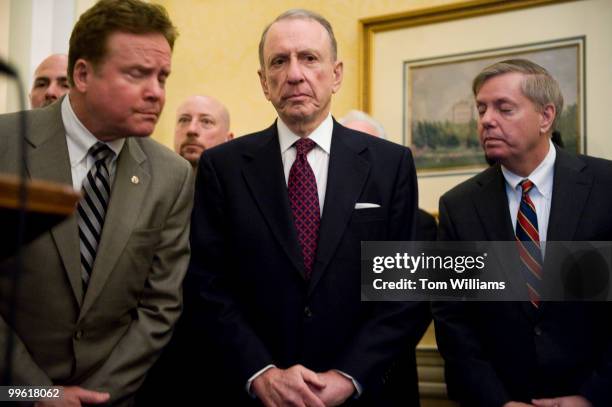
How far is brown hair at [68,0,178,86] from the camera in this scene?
2.32 m

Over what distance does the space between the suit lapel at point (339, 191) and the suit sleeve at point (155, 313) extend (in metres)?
0.51

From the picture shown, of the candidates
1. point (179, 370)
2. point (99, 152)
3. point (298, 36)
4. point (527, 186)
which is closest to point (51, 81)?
point (99, 152)

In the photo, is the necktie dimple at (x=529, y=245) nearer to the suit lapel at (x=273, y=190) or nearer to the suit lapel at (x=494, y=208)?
the suit lapel at (x=494, y=208)

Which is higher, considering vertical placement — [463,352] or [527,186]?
[527,186]

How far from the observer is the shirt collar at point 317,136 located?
2500 mm

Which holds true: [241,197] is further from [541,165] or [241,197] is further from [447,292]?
[541,165]

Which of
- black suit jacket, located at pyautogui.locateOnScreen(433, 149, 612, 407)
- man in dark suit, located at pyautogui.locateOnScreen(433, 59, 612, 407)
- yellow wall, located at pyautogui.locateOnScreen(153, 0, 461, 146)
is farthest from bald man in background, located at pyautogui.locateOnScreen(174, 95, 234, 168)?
black suit jacket, located at pyautogui.locateOnScreen(433, 149, 612, 407)

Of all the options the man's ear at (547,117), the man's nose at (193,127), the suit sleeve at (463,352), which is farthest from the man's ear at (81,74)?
the man's ear at (547,117)

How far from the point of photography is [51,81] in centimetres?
340

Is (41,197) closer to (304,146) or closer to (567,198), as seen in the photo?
(304,146)

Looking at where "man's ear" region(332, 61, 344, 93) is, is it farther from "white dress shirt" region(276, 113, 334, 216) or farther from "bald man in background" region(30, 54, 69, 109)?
"bald man in background" region(30, 54, 69, 109)

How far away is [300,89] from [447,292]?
0.96 metres

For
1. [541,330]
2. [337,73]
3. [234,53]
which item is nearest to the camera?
[541,330]

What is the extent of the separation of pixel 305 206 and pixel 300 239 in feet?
0.40
